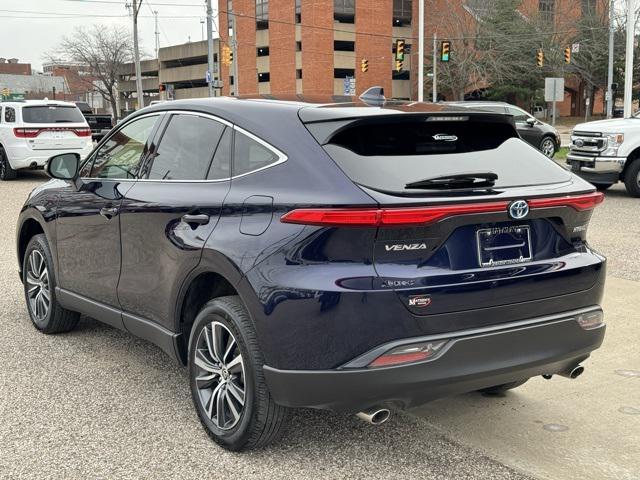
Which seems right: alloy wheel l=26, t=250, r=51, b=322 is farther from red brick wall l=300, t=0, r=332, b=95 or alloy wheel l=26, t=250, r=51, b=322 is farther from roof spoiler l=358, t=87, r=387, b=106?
red brick wall l=300, t=0, r=332, b=95

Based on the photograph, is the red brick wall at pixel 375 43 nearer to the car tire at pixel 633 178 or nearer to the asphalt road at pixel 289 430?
the car tire at pixel 633 178

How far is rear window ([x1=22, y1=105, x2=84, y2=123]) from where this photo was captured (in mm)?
17141

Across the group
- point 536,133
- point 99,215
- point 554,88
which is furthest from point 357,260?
point 554,88

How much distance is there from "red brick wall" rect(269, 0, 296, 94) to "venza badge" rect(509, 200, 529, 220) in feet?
230

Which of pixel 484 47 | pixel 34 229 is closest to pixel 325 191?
pixel 34 229

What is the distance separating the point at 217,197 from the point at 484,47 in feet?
204

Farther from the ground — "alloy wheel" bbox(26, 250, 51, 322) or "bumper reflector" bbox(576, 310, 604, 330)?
"bumper reflector" bbox(576, 310, 604, 330)


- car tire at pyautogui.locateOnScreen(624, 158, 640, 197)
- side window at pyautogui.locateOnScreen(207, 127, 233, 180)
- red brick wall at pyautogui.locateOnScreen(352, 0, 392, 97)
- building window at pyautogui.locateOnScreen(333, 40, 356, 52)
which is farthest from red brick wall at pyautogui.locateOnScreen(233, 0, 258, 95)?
side window at pyautogui.locateOnScreen(207, 127, 233, 180)

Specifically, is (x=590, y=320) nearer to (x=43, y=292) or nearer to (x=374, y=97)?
(x=374, y=97)

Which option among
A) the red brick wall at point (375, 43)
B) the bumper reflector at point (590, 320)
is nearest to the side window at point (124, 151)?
the bumper reflector at point (590, 320)

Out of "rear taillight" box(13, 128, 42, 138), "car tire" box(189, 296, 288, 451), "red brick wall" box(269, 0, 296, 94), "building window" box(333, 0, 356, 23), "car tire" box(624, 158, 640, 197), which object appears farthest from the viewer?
"red brick wall" box(269, 0, 296, 94)

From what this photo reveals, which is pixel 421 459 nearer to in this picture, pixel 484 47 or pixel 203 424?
pixel 203 424

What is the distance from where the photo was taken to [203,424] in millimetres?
3703

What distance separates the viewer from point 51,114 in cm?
1739
